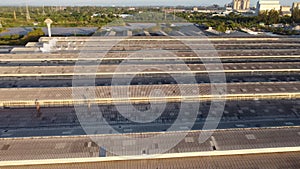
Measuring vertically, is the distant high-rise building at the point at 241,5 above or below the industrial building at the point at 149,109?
above

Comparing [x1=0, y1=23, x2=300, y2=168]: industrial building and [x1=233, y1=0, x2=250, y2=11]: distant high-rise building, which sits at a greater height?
[x1=233, y1=0, x2=250, y2=11]: distant high-rise building

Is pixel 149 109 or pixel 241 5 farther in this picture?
pixel 241 5

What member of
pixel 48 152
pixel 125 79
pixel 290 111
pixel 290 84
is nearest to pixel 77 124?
pixel 48 152

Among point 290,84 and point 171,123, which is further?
point 290,84

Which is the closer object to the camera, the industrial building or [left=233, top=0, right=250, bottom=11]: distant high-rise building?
the industrial building

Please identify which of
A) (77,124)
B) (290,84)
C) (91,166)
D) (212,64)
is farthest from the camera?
(212,64)

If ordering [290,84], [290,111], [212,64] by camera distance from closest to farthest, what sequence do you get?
[290,111]
[290,84]
[212,64]

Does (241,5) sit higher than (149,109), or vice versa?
(241,5)

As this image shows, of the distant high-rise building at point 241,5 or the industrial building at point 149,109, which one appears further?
the distant high-rise building at point 241,5

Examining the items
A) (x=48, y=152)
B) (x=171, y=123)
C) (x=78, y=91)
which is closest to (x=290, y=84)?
(x=171, y=123)

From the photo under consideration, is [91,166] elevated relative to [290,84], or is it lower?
lower

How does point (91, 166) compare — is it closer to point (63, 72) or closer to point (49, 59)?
point (63, 72)
